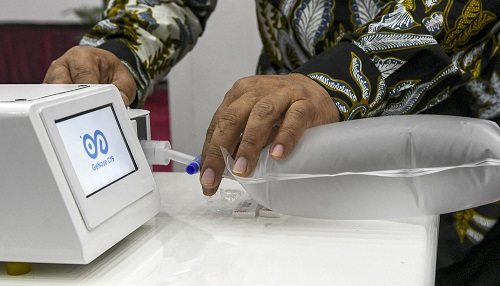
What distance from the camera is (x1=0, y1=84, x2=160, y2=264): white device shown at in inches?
18.5

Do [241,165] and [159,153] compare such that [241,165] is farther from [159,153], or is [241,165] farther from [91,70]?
[91,70]

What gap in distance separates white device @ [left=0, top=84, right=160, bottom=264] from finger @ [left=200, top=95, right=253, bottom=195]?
92 millimetres

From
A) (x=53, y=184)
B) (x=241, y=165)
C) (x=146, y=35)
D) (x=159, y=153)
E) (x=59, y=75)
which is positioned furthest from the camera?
(x=146, y=35)

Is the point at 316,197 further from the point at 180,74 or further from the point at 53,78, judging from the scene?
the point at 180,74

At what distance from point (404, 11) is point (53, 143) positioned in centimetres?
42

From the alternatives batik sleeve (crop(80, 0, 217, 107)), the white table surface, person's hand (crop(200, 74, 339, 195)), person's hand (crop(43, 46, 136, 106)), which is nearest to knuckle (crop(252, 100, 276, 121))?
person's hand (crop(200, 74, 339, 195))

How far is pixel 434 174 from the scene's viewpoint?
56 cm

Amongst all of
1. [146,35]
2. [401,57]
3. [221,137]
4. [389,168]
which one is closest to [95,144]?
[221,137]

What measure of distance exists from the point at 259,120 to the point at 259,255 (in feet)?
0.39

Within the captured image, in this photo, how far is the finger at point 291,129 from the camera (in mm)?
559

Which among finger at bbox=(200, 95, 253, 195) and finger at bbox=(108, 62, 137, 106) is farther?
finger at bbox=(108, 62, 137, 106)

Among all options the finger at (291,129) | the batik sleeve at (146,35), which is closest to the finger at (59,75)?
the batik sleeve at (146,35)

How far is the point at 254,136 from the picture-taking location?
1.87 ft

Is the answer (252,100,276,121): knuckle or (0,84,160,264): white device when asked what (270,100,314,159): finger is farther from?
(0,84,160,264): white device
